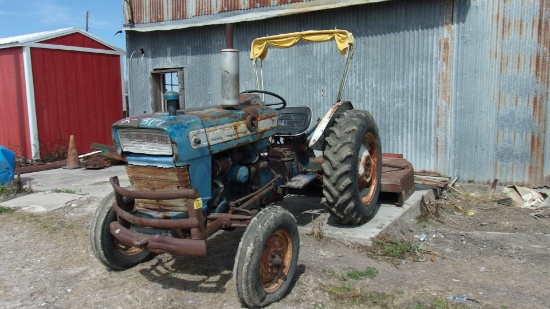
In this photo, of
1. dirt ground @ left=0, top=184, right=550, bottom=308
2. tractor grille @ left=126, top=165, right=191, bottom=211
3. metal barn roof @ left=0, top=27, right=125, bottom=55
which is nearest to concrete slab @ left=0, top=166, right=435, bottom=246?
dirt ground @ left=0, top=184, right=550, bottom=308

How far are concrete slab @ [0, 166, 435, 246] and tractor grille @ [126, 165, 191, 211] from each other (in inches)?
77.0

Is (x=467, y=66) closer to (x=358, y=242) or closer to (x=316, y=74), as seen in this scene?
(x=316, y=74)

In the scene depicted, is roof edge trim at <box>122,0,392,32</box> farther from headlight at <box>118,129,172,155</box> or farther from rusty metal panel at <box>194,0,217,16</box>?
headlight at <box>118,129,172,155</box>

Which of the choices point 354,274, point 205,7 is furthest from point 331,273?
point 205,7

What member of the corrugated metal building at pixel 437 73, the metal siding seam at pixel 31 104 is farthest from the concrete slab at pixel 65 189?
the corrugated metal building at pixel 437 73

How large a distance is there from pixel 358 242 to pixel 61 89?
10111mm

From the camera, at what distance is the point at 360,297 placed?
374 cm

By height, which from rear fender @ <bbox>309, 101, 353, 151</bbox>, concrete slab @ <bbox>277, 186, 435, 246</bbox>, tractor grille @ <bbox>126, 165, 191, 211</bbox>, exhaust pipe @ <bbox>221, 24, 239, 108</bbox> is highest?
exhaust pipe @ <bbox>221, 24, 239, 108</bbox>

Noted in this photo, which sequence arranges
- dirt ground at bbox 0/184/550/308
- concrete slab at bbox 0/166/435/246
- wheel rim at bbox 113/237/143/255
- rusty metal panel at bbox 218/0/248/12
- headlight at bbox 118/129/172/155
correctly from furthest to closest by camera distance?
rusty metal panel at bbox 218/0/248/12, concrete slab at bbox 0/166/435/246, wheel rim at bbox 113/237/143/255, dirt ground at bbox 0/184/550/308, headlight at bbox 118/129/172/155

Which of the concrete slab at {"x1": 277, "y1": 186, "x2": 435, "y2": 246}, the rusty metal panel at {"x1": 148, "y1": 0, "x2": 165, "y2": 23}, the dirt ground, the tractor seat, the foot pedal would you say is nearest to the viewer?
the dirt ground

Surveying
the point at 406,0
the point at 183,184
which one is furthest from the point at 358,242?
the point at 406,0

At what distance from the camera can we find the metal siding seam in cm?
1148

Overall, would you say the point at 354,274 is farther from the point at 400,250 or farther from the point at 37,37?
the point at 37,37

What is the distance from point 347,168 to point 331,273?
1.10 meters
